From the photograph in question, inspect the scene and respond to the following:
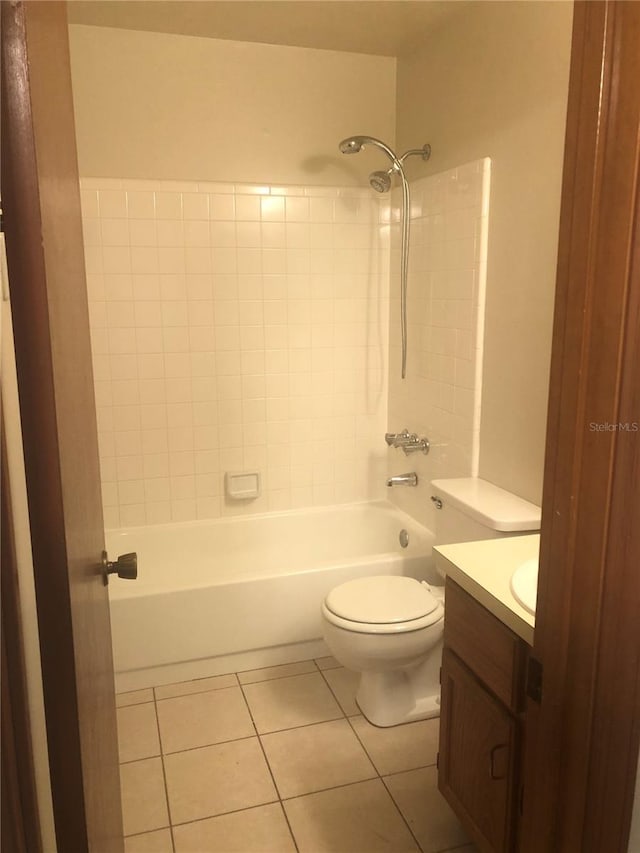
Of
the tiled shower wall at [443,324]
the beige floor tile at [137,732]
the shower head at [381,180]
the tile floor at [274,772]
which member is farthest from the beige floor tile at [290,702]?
the shower head at [381,180]

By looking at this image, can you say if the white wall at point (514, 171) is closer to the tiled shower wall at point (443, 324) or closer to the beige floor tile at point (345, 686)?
the tiled shower wall at point (443, 324)

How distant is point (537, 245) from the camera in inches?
80.2

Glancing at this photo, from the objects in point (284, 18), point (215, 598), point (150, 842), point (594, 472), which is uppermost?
point (284, 18)

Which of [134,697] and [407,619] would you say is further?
[134,697]

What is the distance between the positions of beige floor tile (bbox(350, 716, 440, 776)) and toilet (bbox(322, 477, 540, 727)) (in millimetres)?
29

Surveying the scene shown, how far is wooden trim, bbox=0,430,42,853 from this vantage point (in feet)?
2.48

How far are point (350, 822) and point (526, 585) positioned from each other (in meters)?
0.97

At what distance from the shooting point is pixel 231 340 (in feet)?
9.52

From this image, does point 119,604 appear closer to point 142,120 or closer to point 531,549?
point 531,549

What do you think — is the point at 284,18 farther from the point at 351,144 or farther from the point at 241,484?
the point at 241,484

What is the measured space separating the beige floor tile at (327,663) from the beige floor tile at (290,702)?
58 millimetres

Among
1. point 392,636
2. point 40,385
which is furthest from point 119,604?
point 40,385

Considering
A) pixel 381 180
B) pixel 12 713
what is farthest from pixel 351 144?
pixel 12 713

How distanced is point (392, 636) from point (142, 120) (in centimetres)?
217
